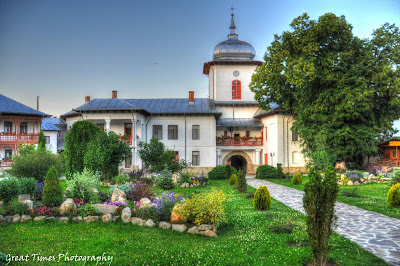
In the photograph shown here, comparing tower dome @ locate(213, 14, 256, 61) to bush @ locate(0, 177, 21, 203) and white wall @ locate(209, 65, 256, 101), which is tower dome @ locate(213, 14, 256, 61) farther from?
bush @ locate(0, 177, 21, 203)

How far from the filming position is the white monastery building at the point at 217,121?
28891mm

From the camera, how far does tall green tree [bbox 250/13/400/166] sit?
74.4 ft

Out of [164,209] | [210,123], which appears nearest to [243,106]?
[210,123]

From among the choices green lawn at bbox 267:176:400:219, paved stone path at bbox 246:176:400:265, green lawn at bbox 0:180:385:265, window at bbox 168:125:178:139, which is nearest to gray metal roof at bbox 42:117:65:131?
window at bbox 168:125:178:139

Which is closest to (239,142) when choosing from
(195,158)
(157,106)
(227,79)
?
(195,158)

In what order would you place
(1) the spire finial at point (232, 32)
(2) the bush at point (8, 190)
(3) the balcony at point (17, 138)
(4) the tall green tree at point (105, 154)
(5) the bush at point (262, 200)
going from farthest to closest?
(1) the spire finial at point (232, 32) → (3) the balcony at point (17, 138) → (4) the tall green tree at point (105, 154) → (5) the bush at point (262, 200) → (2) the bush at point (8, 190)

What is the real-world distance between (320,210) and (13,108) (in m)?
31.8

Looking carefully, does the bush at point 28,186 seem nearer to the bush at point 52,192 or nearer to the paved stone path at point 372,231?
the bush at point 52,192

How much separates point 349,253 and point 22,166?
45.3ft

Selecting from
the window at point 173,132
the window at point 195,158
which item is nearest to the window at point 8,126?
the window at point 173,132

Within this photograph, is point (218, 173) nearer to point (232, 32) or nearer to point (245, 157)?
point (245, 157)

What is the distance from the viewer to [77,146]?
697 inches

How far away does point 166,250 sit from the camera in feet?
22.1

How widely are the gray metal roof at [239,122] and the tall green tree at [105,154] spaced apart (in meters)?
14.9
